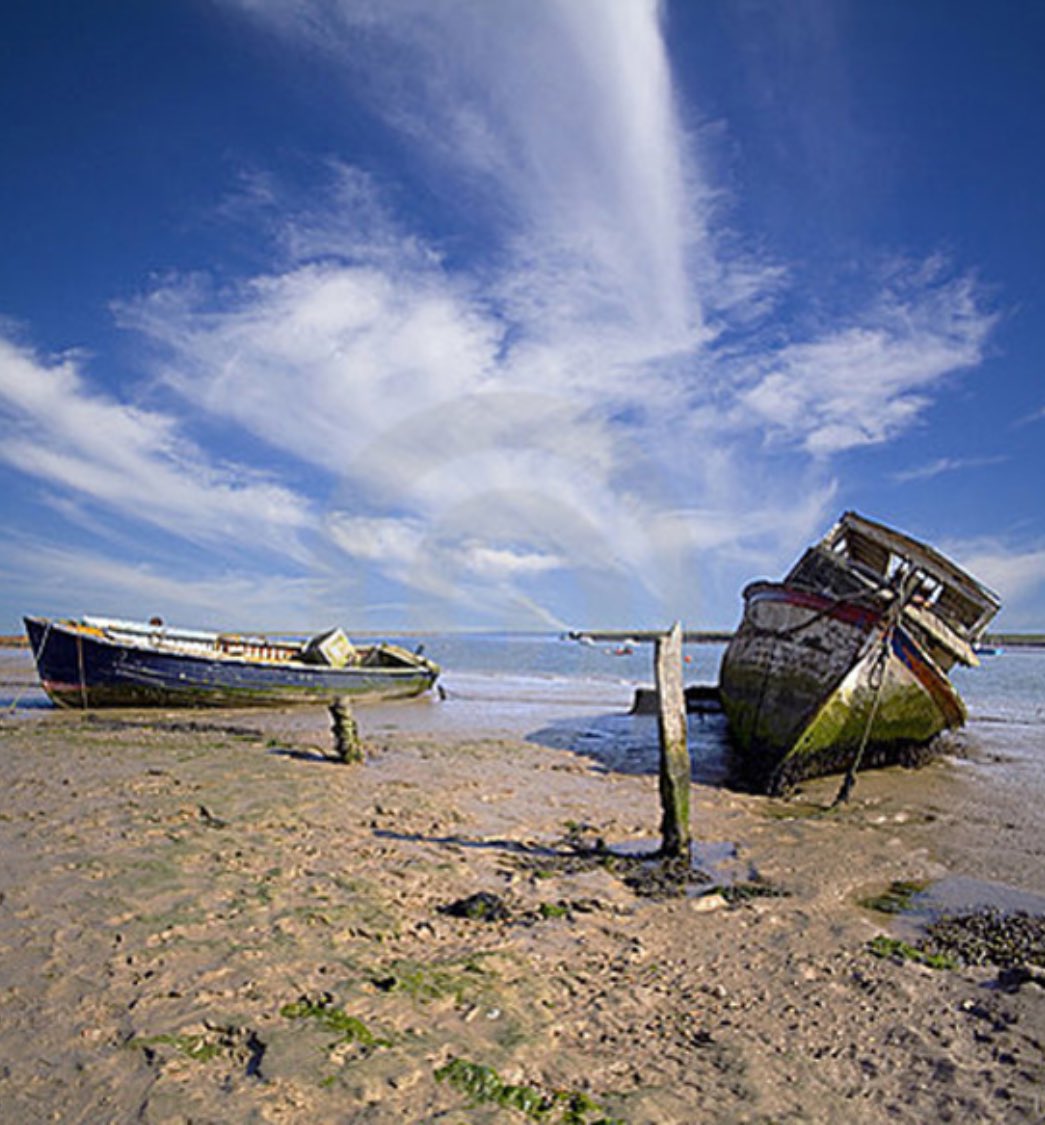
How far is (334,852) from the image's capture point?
6332mm

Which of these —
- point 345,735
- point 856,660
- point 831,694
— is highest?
point 856,660

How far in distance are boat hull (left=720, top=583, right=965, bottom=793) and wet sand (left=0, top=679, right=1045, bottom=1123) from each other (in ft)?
7.63

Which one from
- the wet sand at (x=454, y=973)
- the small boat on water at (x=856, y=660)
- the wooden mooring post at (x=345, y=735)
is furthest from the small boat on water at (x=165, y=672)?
the small boat on water at (x=856, y=660)

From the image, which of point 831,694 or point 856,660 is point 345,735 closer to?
point 831,694

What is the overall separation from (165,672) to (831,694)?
15292 mm

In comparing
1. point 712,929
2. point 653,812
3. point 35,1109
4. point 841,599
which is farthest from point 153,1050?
point 841,599

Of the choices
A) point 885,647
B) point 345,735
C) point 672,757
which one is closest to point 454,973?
point 672,757

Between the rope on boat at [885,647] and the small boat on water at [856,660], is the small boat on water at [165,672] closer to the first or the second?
the small boat on water at [856,660]

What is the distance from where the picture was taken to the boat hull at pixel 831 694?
1070cm

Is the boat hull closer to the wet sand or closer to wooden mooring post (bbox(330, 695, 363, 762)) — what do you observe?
the wet sand

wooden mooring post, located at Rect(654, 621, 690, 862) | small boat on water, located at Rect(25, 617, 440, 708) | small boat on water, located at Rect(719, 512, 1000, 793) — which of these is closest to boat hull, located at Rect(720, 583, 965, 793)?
small boat on water, located at Rect(719, 512, 1000, 793)

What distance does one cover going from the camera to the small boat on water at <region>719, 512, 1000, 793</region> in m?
10.7

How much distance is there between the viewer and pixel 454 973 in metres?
4.13

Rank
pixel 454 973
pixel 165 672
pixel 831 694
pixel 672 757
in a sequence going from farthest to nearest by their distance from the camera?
pixel 165 672, pixel 831 694, pixel 672 757, pixel 454 973
